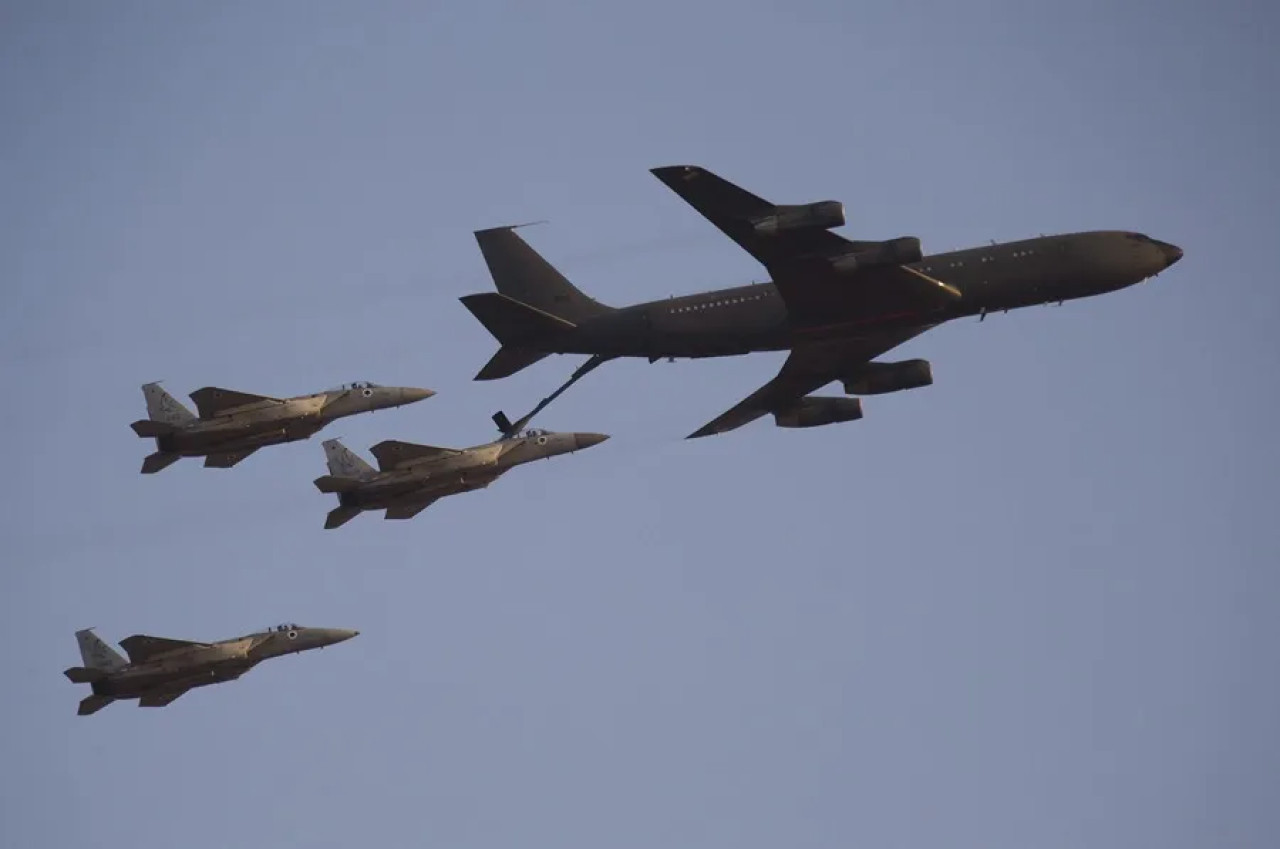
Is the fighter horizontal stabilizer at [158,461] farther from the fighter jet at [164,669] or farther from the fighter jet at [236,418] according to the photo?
the fighter jet at [164,669]

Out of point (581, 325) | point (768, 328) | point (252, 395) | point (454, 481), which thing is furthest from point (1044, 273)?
point (252, 395)

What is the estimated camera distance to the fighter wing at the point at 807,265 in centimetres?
10175

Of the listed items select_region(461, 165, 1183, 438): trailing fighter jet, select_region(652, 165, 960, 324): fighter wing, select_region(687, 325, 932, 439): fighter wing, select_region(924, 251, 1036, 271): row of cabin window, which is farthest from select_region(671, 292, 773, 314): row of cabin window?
select_region(924, 251, 1036, 271): row of cabin window

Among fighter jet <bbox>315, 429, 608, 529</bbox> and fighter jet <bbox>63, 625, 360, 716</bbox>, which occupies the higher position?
fighter jet <bbox>315, 429, 608, 529</bbox>

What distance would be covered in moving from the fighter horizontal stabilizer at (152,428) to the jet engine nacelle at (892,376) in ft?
102

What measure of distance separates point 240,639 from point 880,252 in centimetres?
3618

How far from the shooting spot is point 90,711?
382ft

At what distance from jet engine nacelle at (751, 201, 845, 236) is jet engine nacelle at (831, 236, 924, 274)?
2290 mm

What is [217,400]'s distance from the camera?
112938 millimetres

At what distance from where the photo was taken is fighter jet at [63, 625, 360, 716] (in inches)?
4574

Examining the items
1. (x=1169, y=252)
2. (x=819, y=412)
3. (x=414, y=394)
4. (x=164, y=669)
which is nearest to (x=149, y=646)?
(x=164, y=669)

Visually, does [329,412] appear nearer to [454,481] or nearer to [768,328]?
[454,481]

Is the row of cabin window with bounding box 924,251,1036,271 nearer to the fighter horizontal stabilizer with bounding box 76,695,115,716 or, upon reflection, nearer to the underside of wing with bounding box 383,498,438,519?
the underside of wing with bounding box 383,498,438,519

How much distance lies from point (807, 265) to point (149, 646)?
120 feet
